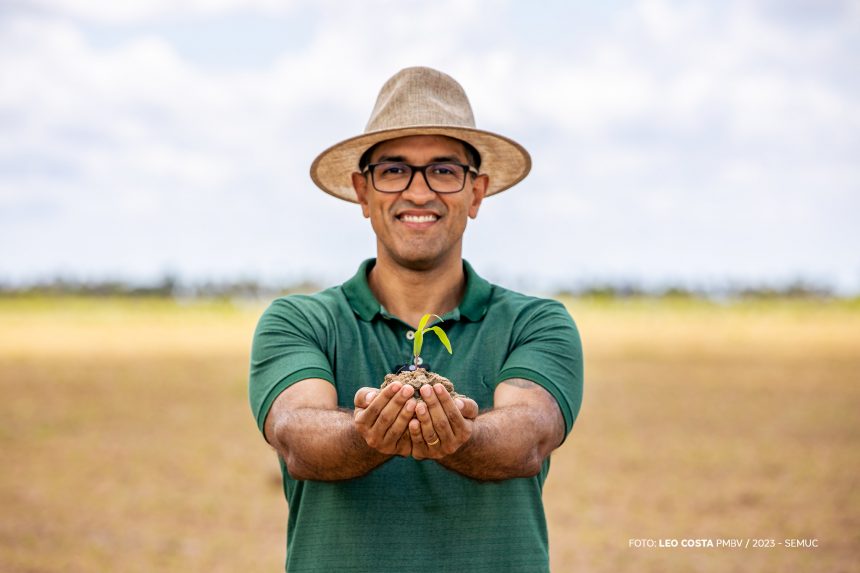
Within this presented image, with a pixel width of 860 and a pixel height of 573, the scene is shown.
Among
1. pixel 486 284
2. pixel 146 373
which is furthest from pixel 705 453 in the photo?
pixel 146 373

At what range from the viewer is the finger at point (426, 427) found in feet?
8.27

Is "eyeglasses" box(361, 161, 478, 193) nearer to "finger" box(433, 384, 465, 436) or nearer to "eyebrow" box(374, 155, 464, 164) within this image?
"eyebrow" box(374, 155, 464, 164)

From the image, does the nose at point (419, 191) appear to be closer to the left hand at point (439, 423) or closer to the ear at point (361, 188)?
the ear at point (361, 188)

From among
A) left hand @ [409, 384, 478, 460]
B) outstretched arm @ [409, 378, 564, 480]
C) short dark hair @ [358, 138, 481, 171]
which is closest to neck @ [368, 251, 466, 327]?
short dark hair @ [358, 138, 481, 171]

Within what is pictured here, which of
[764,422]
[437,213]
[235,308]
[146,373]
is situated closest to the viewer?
[437,213]

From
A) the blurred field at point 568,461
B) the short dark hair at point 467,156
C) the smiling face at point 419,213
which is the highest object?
the short dark hair at point 467,156

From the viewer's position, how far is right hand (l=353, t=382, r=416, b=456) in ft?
8.23

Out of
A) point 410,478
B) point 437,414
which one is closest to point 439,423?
point 437,414

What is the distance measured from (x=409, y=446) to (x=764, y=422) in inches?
575

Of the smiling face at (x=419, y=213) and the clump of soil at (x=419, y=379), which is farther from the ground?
the smiling face at (x=419, y=213)

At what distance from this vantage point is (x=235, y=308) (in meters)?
38.8

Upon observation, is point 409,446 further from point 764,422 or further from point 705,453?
point 764,422

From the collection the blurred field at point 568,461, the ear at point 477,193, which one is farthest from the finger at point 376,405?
the blurred field at point 568,461

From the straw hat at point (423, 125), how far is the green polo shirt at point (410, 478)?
620 millimetres
